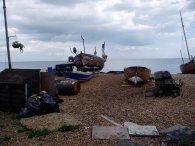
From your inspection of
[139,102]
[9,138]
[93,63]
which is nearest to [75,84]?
[139,102]

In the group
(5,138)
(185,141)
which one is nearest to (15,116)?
(5,138)

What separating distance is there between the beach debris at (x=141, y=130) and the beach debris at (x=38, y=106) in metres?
2.68

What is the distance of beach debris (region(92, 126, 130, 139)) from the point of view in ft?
28.7

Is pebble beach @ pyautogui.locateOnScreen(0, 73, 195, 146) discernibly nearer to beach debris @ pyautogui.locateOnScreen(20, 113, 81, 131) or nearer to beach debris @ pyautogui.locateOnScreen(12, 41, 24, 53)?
beach debris @ pyautogui.locateOnScreen(20, 113, 81, 131)

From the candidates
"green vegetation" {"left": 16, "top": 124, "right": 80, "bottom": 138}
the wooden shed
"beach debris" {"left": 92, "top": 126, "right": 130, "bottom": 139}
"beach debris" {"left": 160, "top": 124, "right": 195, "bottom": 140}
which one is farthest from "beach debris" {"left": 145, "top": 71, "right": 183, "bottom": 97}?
"beach debris" {"left": 160, "top": 124, "right": 195, "bottom": 140}

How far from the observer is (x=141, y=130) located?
30.1 feet

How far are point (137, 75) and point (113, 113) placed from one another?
8943 mm

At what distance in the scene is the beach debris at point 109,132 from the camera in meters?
8.74

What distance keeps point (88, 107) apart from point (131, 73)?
8.16 m

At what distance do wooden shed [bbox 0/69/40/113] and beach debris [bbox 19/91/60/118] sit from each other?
943mm

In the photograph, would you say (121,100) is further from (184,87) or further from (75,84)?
(184,87)

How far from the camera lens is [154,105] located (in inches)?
520

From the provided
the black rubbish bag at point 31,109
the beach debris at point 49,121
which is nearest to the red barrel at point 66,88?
the black rubbish bag at point 31,109

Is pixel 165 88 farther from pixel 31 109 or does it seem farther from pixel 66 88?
pixel 31 109
